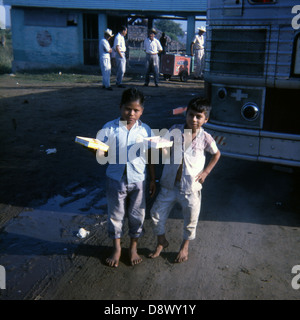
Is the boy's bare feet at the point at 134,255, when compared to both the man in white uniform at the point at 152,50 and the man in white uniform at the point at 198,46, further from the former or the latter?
the man in white uniform at the point at 198,46

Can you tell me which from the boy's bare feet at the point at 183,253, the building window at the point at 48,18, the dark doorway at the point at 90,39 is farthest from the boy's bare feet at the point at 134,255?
the building window at the point at 48,18

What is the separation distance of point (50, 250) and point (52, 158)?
103 inches

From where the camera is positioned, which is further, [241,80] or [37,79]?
[37,79]

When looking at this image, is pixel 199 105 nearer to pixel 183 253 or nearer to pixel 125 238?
pixel 183 253

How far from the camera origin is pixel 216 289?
112 inches

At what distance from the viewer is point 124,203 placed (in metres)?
3.09

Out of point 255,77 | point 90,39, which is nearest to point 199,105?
point 255,77

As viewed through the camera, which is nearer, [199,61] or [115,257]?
[115,257]

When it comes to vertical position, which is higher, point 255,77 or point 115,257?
point 255,77

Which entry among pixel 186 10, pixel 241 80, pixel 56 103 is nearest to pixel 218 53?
pixel 241 80

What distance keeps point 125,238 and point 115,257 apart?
456mm

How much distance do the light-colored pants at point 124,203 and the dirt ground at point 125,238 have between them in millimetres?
330

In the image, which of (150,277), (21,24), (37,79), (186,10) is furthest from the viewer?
(21,24)
